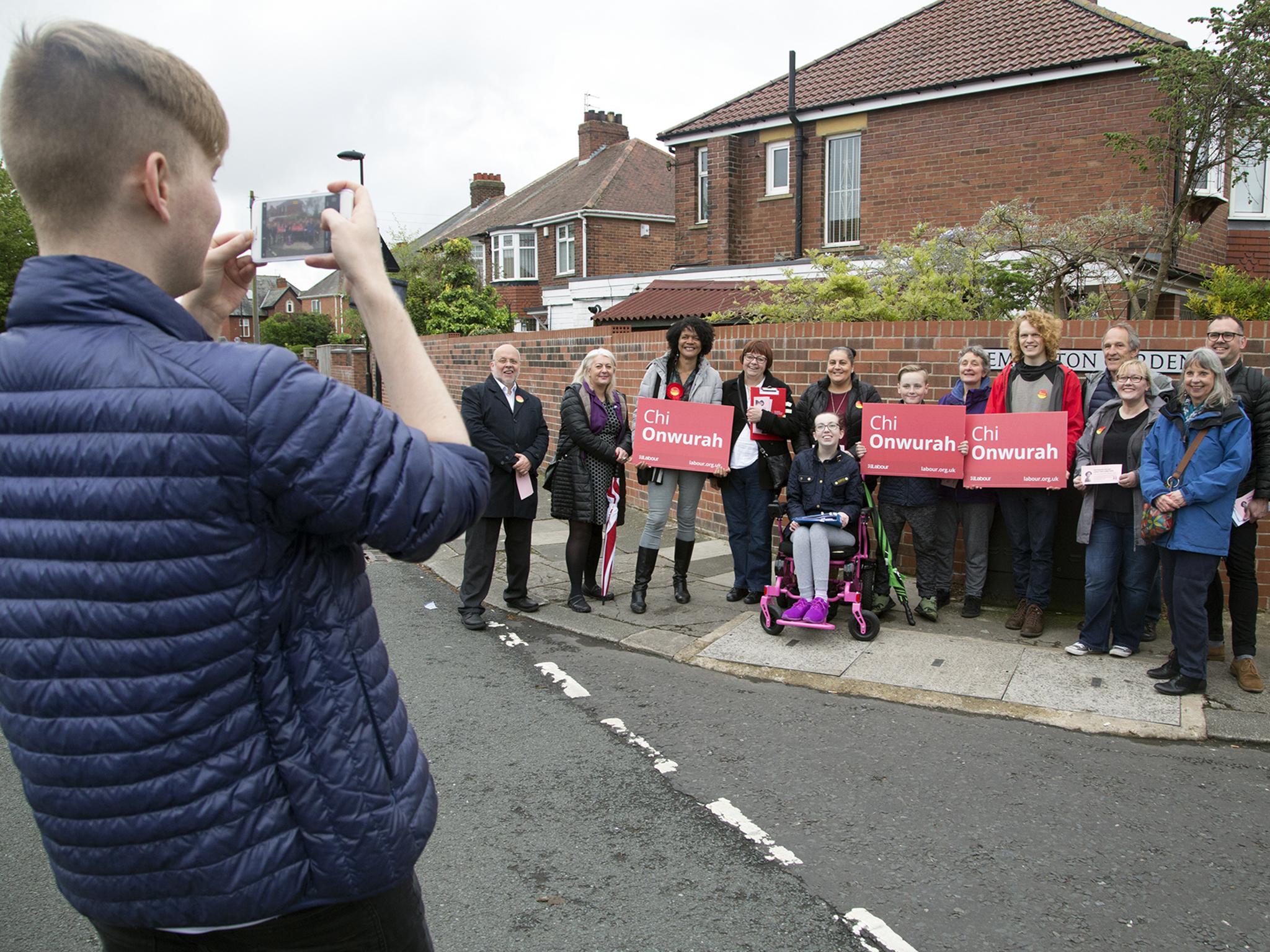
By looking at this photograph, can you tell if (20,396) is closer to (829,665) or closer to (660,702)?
(660,702)

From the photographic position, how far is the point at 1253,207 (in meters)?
18.1

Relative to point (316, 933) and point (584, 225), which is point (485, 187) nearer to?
point (584, 225)

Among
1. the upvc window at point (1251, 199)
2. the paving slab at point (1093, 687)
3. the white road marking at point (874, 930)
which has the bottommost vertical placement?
the paving slab at point (1093, 687)

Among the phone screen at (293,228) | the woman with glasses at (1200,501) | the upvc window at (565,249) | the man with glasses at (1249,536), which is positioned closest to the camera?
the phone screen at (293,228)

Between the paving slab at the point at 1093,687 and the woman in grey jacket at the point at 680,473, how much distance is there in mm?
2815

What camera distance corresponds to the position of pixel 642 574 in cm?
798

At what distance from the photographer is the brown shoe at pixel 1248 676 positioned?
576 centimetres

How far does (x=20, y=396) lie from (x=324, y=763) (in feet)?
2.19

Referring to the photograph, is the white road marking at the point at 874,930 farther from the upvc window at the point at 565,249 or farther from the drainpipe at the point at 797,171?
the upvc window at the point at 565,249

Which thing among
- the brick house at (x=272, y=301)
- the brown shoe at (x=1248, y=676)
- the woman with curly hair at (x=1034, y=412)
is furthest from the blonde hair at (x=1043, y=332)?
the brick house at (x=272, y=301)

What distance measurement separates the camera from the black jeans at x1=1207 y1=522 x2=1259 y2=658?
5.91m

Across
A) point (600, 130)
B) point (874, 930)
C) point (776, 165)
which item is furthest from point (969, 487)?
point (600, 130)

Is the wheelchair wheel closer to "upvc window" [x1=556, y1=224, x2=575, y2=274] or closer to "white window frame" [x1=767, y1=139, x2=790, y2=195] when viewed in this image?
"white window frame" [x1=767, y1=139, x2=790, y2=195]

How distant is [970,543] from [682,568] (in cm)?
229
